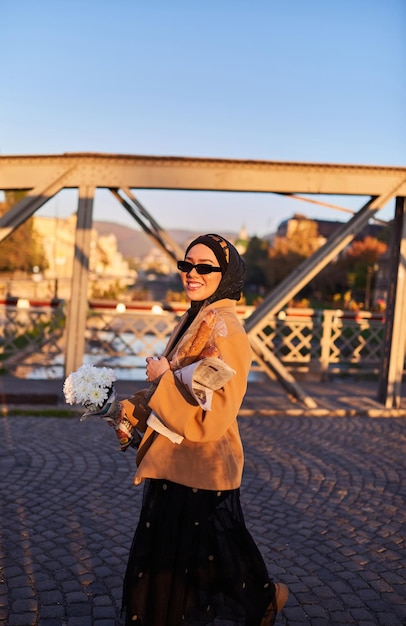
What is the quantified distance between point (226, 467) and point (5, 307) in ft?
24.9

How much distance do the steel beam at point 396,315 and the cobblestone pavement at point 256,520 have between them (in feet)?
4.51

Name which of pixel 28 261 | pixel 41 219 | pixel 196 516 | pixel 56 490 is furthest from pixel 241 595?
pixel 41 219

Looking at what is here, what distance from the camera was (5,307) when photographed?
9133mm

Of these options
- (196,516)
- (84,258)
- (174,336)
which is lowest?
(196,516)

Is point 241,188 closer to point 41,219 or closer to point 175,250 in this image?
point 175,250

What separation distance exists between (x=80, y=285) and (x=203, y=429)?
5.45m

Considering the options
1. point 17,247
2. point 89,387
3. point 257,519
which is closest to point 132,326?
point 257,519

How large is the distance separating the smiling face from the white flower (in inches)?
22.3

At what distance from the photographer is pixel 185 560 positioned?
2391 mm

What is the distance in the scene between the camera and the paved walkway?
3.12 m

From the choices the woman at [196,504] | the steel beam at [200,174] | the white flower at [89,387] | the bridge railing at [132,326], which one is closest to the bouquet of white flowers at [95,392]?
the white flower at [89,387]

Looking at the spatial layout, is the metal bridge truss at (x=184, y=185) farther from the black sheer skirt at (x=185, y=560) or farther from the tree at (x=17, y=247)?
the tree at (x=17, y=247)

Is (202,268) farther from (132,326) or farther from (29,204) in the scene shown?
(132,326)

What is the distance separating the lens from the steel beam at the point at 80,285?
7.27m
